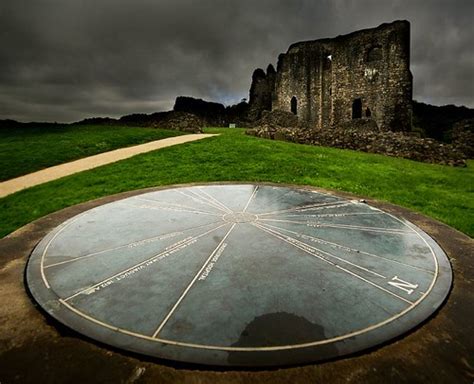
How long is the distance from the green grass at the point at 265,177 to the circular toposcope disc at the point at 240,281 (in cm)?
335

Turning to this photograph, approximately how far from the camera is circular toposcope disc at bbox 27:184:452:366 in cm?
186

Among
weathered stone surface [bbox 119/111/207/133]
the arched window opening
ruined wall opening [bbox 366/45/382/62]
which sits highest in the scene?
ruined wall opening [bbox 366/45/382/62]

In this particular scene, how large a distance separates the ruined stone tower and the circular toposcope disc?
79.8 ft

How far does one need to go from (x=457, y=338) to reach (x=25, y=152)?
51.5 ft

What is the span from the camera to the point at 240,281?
244 centimetres

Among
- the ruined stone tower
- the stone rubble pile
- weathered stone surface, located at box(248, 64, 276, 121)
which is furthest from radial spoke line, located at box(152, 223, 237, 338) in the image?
weathered stone surface, located at box(248, 64, 276, 121)

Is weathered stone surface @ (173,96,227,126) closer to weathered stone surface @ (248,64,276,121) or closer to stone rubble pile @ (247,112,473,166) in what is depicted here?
weathered stone surface @ (248,64,276,121)

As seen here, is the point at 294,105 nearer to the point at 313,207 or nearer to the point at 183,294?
the point at 313,207

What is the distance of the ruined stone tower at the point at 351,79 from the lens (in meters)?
24.5

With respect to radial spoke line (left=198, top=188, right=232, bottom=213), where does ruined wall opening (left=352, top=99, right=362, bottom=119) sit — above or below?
above

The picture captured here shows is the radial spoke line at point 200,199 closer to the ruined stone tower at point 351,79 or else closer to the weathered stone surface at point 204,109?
the ruined stone tower at point 351,79

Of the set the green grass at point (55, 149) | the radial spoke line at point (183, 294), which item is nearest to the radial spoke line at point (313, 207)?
the radial spoke line at point (183, 294)

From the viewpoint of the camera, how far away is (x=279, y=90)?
109ft

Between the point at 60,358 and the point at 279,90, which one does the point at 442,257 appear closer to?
the point at 60,358
